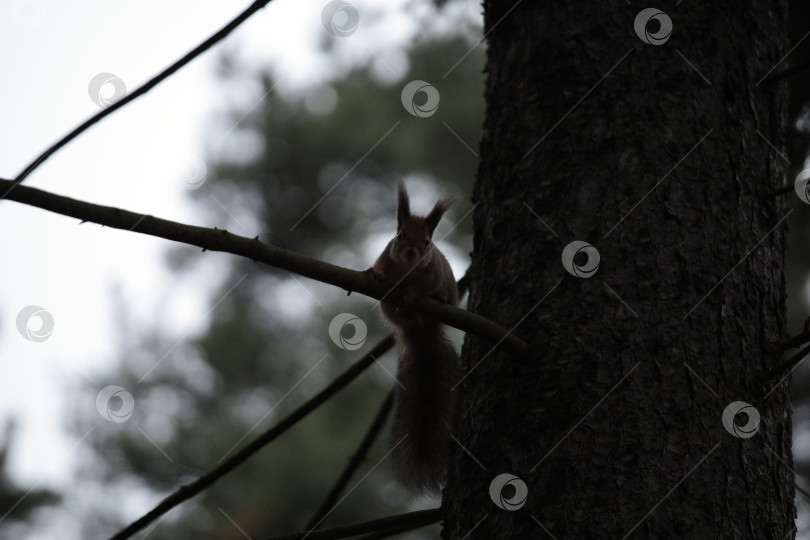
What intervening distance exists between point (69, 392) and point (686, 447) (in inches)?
269

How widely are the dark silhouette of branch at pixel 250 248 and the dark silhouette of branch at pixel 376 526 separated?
0.39 metres

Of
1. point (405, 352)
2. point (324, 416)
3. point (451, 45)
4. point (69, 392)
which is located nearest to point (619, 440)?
point (405, 352)

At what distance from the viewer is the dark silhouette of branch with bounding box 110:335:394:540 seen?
69.7 inches

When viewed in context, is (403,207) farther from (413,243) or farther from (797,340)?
(797,340)

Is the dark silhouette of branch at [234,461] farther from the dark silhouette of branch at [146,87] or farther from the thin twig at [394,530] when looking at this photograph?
the dark silhouette of branch at [146,87]

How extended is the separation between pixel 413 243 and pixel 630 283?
3.34 feet

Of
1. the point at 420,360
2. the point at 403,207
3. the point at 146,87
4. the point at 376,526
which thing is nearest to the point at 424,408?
the point at 420,360

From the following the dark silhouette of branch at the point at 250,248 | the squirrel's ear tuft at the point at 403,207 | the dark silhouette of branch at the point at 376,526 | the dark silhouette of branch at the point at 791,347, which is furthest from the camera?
the squirrel's ear tuft at the point at 403,207

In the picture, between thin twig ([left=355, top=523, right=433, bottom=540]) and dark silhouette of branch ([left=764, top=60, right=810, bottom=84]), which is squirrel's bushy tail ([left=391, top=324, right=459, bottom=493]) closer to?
thin twig ([left=355, top=523, right=433, bottom=540])

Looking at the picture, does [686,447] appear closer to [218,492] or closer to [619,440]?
[619,440]

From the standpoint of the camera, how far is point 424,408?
6.95 feet

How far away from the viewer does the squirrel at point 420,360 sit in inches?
79.7

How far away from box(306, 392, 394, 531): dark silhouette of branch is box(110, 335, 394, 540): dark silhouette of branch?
0.17 metres

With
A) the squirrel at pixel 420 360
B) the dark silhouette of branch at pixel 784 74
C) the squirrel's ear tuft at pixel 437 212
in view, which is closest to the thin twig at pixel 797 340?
the dark silhouette of branch at pixel 784 74
